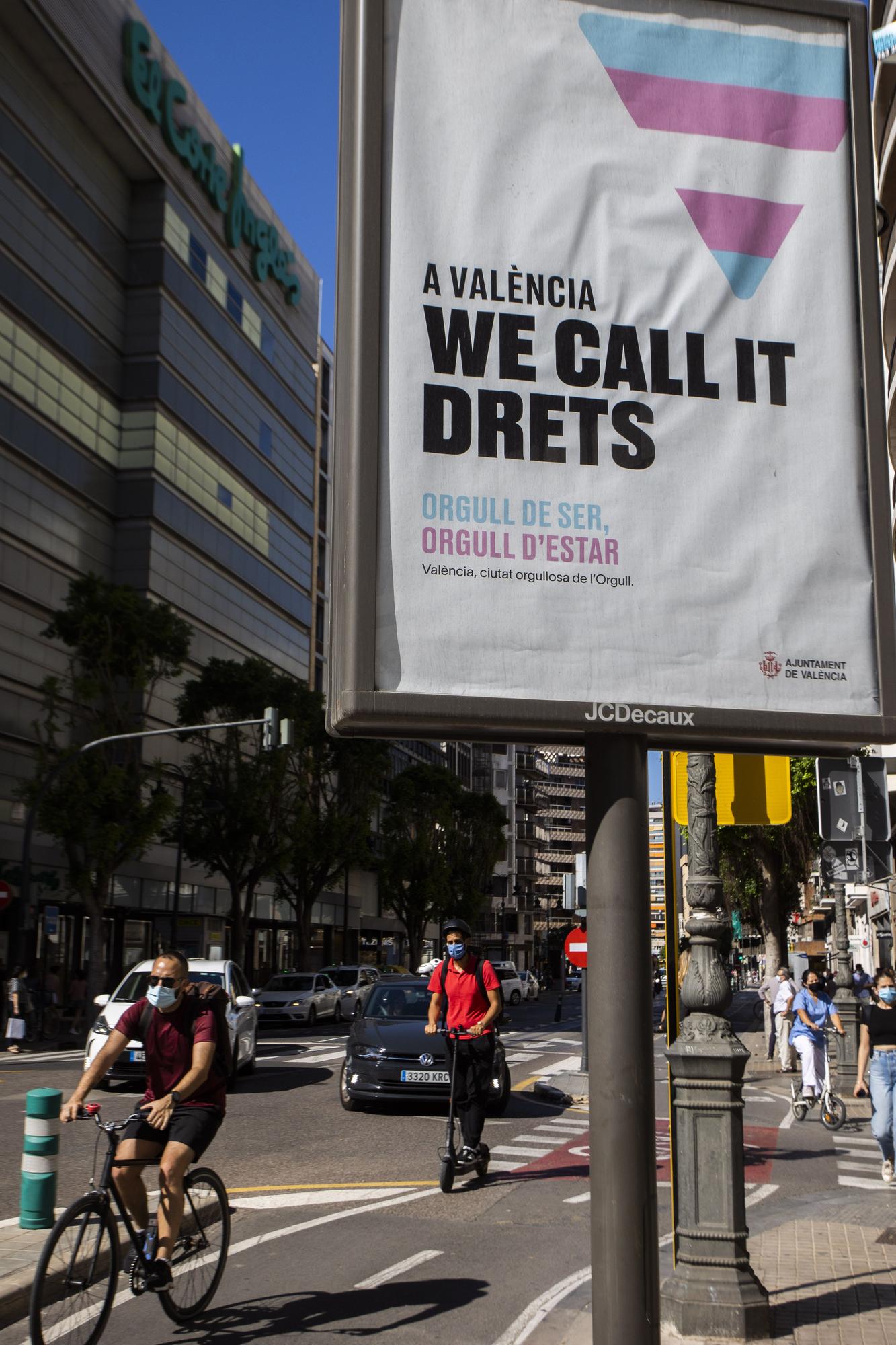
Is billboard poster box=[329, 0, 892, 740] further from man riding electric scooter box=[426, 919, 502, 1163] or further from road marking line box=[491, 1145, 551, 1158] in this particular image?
road marking line box=[491, 1145, 551, 1158]

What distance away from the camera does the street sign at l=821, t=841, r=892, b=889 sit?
46.3 feet

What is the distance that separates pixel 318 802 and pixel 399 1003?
33.7 metres

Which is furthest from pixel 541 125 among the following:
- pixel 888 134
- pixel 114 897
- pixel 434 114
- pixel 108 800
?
pixel 114 897

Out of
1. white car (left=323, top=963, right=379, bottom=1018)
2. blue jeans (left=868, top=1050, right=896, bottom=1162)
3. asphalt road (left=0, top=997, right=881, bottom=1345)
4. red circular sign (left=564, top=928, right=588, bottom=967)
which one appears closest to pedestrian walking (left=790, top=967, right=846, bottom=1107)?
asphalt road (left=0, top=997, right=881, bottom=1345)

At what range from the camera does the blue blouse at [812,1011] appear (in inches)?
593

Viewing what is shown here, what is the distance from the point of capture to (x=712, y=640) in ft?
11.9

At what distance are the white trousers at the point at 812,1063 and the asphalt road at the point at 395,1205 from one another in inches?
18.3

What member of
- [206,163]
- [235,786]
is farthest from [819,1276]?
[206,163]

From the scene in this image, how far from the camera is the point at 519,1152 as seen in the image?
12.3 metres

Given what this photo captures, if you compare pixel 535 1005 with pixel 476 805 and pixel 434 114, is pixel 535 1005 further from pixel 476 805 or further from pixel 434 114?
pixel 434 114

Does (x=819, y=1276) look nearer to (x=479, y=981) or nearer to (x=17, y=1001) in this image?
(x=479, y=981)

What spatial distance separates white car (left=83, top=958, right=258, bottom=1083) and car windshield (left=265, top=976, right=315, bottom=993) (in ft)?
Result: 52.7

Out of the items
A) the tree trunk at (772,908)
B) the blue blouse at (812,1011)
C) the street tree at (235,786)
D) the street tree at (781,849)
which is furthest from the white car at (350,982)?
the blue blouse at (812,1011)

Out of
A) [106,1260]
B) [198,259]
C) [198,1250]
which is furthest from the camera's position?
[198,259]
